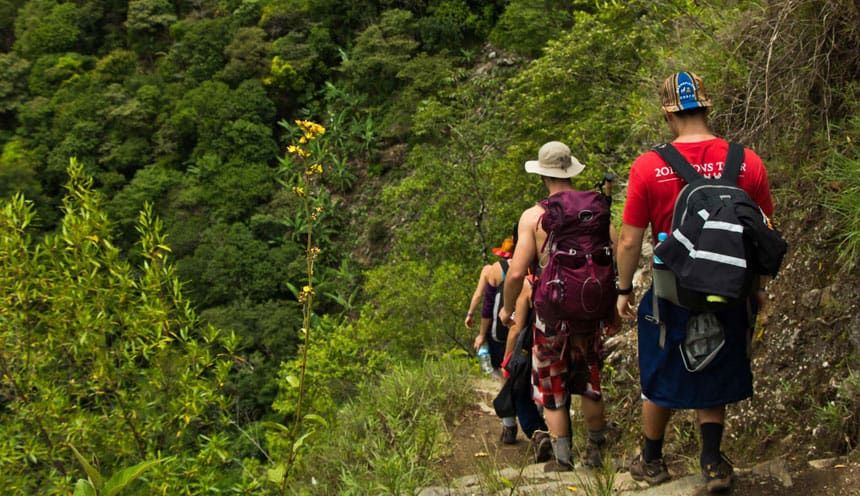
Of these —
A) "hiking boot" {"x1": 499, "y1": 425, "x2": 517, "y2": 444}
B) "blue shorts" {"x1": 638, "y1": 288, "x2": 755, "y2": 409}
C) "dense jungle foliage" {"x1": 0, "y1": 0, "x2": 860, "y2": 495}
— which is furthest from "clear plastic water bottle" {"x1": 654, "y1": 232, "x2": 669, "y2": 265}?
"hiking boot" {"x1": 499, "y1": 425, "x2": 517, "y2": 444}

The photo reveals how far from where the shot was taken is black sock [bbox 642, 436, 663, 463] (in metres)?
3.03

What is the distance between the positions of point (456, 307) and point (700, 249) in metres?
10.4

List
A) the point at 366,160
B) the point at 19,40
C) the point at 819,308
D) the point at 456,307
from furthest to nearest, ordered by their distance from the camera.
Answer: the point at 19,40 → the point at 366,160 → the point at 456,307 → the point at 819,308

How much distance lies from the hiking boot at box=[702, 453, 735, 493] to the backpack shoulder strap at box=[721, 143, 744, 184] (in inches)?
39.4

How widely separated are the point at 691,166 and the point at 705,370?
712 millimetres

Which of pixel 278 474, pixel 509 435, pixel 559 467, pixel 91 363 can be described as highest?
pixel 278 474

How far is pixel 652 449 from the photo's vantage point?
304 cm

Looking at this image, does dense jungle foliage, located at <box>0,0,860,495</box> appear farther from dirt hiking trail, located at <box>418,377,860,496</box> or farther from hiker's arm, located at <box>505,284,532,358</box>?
hiker's arm, located at <box>505,284,532,358</box>

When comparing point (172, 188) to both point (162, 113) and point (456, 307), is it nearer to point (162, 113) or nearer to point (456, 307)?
point (162, 113)

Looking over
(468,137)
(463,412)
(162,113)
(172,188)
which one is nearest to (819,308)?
(463,412)

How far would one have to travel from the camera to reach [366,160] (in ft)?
87.8

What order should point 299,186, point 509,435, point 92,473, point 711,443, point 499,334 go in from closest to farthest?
point 92,473 → point 299,186 → point 711,443 → point 509,435 → point 499,334

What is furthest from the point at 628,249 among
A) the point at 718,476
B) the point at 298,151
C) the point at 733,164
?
the point at 298,151

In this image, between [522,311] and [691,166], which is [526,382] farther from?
[691,166]
